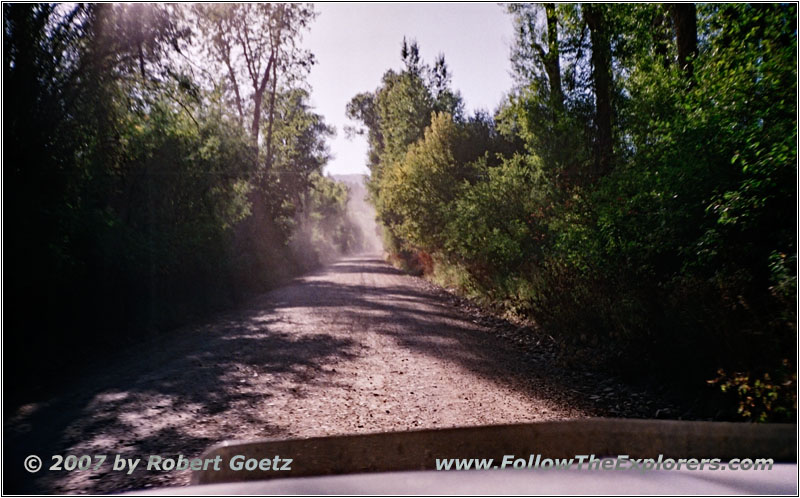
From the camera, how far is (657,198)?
23.1 ft

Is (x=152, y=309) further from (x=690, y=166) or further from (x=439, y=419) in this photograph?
(x=690, y=166)

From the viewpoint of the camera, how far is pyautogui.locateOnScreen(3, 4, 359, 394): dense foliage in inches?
280

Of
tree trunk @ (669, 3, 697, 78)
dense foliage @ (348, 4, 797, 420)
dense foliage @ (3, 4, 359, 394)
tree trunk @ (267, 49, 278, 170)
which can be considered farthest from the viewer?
tree trunk @ (267, 49, 278, 170)

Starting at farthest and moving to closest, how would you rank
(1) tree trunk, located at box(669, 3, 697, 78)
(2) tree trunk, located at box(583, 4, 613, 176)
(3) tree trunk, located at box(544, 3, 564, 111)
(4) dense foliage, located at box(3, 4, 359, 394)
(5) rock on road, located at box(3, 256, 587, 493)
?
(3) tree trunk, located at box(544, 3, 564, 111)
(2) tree trunk, located at box(583, 4, 613, 176)
(1) tree trunk, located at box(669, 3, 697, 78)
(4) dense foliage, located at box(3, 4, 359, 394)
(5) rock on road, located at box(3, 256, 587, 493)

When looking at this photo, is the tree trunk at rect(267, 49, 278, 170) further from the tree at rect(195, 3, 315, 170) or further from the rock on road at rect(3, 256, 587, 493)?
the rock on road at rect(3, 256, 587, 493)

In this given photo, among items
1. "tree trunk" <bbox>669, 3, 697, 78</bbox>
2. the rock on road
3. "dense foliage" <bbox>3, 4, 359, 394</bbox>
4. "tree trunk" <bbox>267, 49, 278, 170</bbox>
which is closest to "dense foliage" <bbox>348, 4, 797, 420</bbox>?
"tree trunk" <bbox>669, 3, 697, 78</bbox>

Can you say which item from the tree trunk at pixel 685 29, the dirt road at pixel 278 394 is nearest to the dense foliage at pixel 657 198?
the tree trunk at pixel 685 29

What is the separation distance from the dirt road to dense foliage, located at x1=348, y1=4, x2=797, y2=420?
135 centimetres

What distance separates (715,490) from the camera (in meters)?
2.16

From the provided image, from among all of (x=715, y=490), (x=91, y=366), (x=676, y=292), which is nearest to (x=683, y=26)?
(x=676, y=292)

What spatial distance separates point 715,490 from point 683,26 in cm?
954

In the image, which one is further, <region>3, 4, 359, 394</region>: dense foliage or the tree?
the tree

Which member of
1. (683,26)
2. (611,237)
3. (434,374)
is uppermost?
(683,26)

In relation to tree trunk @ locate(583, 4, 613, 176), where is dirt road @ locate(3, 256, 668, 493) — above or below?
below
